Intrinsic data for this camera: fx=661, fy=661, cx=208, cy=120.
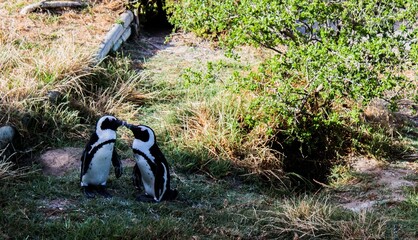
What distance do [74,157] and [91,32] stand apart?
296cm

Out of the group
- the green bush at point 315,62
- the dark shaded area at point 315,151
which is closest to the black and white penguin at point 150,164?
the green bush at point 315,62

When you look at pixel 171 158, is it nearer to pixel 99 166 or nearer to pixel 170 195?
pixel 170 195

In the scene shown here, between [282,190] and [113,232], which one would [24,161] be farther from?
[282,190]

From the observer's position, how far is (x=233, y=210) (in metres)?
4.70

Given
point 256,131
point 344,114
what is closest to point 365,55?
point 344,114

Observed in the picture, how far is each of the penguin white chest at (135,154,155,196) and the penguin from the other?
0.70ft

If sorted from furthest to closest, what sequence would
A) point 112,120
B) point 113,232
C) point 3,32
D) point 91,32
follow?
point 91,32 → point 3,32 → point 112,120 → point 113,232

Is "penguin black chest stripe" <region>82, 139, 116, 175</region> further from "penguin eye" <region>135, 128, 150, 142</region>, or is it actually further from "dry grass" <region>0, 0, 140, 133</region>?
Result: "dry grass" <region>0, 0, 140, 133</region>

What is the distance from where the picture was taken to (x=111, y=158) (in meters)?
4.70

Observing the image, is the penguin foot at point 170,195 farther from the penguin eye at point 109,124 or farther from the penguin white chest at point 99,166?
the penguin eye at point 109,124

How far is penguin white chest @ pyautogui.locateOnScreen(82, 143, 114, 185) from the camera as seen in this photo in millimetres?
4594

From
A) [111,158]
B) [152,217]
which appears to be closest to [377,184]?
[152,217]

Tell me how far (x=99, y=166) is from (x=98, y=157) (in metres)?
0.07

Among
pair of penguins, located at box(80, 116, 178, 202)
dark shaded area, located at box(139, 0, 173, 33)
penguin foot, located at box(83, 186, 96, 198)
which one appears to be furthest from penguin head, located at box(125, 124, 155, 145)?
dark shaded area, located at box(139, 0, 173, 33)
